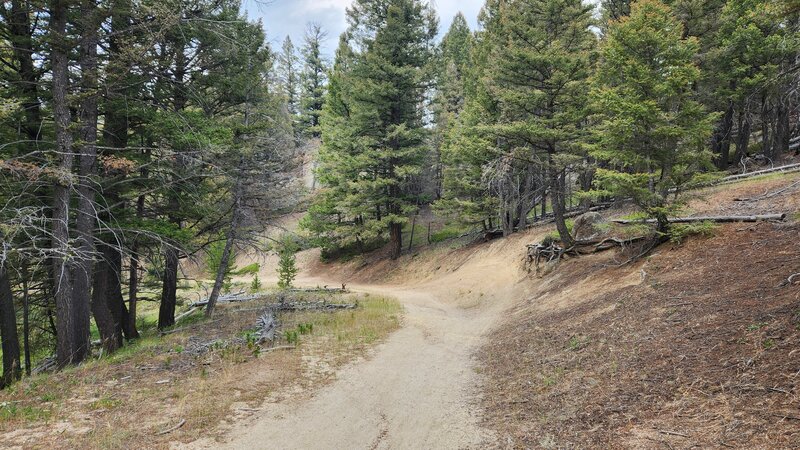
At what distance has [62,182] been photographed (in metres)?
7.55

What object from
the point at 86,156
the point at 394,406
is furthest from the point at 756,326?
the point at 86,156

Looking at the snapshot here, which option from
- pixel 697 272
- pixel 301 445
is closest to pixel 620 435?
pixel 301 445

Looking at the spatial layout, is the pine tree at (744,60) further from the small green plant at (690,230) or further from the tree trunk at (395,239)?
the tree trunk at (395,239)

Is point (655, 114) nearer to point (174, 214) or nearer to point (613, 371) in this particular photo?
point (613, 371)

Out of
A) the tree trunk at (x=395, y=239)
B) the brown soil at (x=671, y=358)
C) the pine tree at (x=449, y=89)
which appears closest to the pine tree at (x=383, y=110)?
the tree trunk at (x=395, y=239)

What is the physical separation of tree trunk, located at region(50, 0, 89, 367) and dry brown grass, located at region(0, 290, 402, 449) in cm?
80

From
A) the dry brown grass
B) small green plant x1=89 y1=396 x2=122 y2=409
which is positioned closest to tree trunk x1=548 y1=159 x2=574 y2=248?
the dry brown grass

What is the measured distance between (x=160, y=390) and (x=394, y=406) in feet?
12.8

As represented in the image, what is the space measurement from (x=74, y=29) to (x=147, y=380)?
831 centimetres

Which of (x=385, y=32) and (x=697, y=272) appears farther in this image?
(x=385, y=32)

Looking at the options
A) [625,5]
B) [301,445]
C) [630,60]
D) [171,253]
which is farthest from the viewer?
[625,5]

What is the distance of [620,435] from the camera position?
4.45 m

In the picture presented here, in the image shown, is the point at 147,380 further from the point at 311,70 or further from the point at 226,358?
the point at 311,70

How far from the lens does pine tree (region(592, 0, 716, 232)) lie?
9930mm
